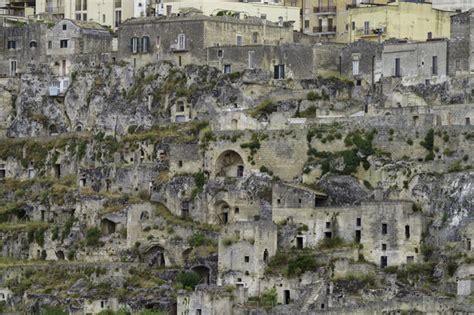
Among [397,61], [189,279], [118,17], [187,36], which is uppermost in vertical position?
[118,17]

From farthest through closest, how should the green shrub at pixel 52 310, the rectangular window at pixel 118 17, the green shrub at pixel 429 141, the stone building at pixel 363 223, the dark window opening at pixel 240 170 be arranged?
the rectangular window at pixel 118 17 → the dark window opening at pixel 240 170 → the green shrub at pixel 429 141 → the green shrub at pixel 52 310 → the stone building at pixel 363 223

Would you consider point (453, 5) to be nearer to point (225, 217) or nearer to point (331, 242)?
point (225, 217)

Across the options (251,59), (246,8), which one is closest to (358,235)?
(251,59)

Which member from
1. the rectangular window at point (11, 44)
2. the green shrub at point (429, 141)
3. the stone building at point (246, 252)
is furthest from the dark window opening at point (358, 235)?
the rectangular window at point (11, 44)

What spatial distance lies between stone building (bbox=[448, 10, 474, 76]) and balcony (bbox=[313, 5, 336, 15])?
1534 centimetres

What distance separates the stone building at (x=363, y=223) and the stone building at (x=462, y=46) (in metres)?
11.3

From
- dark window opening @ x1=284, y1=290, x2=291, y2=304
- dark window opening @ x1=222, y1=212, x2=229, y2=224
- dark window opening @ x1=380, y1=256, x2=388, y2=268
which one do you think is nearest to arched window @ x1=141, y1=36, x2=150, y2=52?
dark window opening @ x1=222, y1=212, x2=229, y2=224

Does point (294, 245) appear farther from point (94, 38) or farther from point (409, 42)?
point (94, 38)

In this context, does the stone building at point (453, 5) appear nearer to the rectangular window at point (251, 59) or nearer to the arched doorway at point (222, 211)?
the rectangular window at point (251, 59)

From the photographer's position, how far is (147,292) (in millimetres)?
125562

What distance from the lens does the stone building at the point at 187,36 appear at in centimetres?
13925

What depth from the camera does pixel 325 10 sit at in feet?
480

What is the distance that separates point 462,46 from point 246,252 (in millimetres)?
17301

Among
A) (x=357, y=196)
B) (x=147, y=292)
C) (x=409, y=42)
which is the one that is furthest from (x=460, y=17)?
(x=147, y=292)
